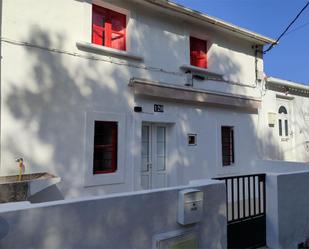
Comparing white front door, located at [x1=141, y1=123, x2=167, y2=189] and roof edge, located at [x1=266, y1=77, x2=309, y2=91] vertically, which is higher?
roof edge, located at [x1=266, y1=77, x2=309, y2=91]

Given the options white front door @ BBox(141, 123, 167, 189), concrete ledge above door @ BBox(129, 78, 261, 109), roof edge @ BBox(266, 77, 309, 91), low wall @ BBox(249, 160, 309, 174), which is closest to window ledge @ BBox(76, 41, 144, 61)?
concrete ledge above door @ BBox(129, 78, 261, 109)

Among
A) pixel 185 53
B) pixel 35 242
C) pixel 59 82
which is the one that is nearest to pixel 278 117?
pixel 185 53

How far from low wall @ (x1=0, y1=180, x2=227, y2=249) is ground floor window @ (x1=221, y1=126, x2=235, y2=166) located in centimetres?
482

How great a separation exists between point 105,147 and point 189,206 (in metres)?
3.21

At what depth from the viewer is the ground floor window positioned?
9.17 metres

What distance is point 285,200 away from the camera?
5.68 metres

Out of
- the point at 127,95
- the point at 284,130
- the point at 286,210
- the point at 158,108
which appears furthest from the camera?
the point at 284,130

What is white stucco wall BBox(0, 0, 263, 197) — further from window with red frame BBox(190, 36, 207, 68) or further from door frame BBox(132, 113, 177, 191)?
window with red frame BBox(190, 36, 207, 68)

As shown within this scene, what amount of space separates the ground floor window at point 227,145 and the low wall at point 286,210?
3.16 metres

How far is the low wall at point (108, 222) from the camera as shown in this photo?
267 centimetres

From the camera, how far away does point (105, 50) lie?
255 inches

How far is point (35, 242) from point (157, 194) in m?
1.62

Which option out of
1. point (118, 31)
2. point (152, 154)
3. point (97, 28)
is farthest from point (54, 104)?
point (152, 154)

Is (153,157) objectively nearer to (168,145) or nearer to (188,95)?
(168,145)
